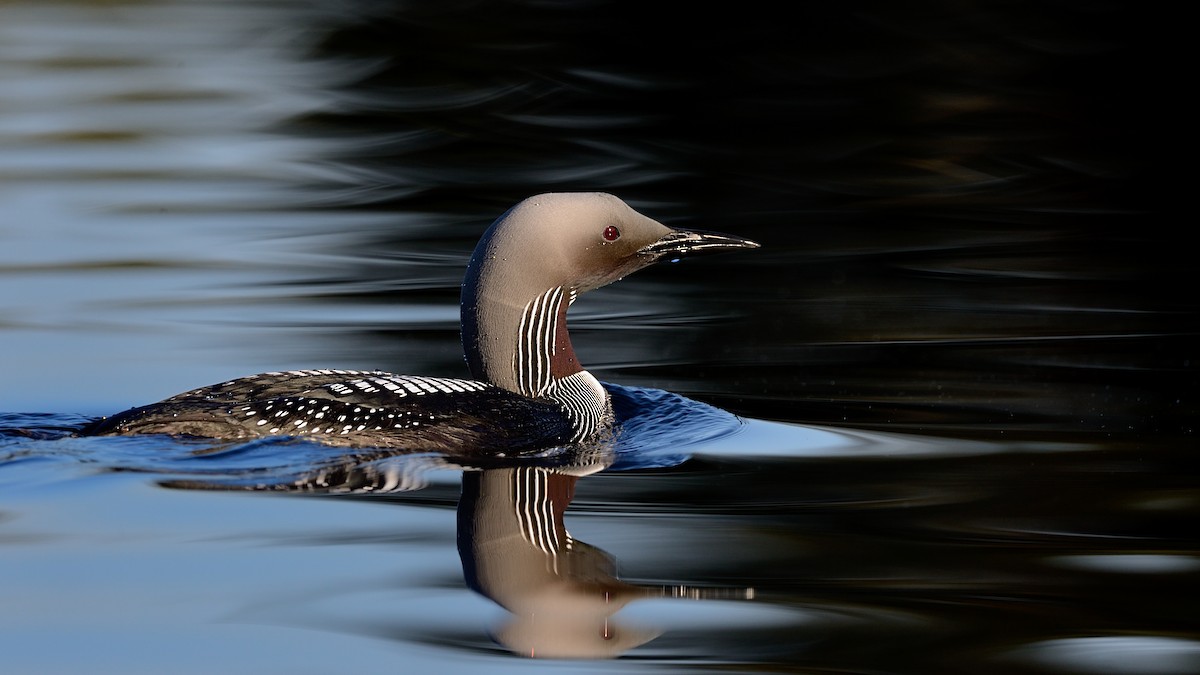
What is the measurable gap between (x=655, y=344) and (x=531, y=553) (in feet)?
9.00

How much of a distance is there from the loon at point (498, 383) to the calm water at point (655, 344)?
103mm

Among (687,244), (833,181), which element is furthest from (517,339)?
(833,181)

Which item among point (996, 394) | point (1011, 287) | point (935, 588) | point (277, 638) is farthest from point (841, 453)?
point (1011, 287)

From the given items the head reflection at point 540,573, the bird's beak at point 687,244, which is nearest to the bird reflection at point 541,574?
the head reflection at point 540,573

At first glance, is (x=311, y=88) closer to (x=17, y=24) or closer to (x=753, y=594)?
(x=17, y=24)

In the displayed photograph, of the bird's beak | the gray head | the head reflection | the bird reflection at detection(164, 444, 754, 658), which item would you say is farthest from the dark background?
the head reflection

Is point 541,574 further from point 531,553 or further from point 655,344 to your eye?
point 655,344

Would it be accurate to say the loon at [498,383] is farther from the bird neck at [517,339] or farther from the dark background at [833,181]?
the dark background at [833,181]

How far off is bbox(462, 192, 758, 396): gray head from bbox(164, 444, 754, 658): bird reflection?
448 millimetres

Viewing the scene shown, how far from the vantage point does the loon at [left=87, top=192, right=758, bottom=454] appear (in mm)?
4730

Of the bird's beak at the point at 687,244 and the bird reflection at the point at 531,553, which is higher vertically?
the bird's beak at the point at 687,244

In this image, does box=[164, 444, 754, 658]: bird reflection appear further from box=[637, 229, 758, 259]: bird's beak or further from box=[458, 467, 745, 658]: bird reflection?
box=[637, 229, 758, 259]: bird's beak

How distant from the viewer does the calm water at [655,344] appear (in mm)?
3498

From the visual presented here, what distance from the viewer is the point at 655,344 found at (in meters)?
6.64
